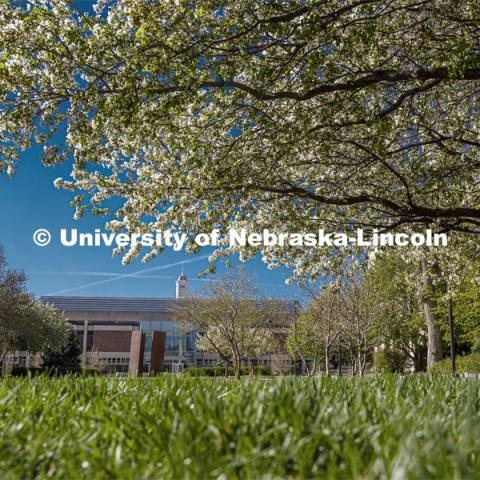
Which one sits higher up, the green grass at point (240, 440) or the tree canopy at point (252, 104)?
the tree canopy at point (252, 104)

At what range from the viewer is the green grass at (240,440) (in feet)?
6.69

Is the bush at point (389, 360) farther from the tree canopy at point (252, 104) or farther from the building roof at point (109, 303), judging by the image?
the building roof at point (109, 303)

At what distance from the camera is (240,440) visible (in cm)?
232

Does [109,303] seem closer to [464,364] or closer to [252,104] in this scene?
[464,364]

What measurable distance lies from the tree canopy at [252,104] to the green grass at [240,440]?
20.2ft

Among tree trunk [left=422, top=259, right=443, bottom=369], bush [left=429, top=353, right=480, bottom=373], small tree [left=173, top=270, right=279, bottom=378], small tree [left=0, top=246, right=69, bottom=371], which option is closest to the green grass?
bush [left=429, top=353, right=480, bottom=373]

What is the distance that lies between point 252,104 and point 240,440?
10189 mm

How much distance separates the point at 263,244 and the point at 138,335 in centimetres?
1734

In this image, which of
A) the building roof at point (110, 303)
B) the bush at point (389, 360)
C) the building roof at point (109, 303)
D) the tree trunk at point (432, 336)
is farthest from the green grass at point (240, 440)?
the building roof at point (110, 303)

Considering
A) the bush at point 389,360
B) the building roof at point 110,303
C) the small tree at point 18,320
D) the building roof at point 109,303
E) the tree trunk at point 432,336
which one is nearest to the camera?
the tree trunk at point 432,336

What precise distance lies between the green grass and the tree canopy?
20.2 feet

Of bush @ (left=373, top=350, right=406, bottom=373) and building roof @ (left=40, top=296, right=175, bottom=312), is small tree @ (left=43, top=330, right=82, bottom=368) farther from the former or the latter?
bush @ (left=373, top=350, right=406, bottom=373)

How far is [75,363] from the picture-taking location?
207 feet

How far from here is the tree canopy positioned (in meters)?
9.11
